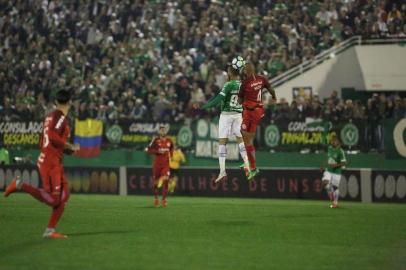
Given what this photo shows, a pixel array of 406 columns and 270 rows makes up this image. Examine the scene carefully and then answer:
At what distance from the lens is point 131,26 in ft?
143

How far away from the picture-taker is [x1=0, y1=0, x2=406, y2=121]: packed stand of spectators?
124ft

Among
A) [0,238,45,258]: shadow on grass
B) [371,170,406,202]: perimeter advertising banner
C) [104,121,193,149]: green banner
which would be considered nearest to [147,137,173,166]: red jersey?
[371,170,406,202]: perimeter advertising banner

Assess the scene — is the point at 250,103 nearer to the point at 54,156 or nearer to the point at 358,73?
the point at 54,156

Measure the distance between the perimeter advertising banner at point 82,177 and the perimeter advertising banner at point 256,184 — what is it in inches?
30.3

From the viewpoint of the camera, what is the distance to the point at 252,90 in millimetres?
21578

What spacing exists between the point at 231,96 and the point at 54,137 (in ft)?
23.4

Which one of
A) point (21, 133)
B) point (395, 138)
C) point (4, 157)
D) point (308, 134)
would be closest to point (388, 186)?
point (395, 138)

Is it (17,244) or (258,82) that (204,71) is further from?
(17,244)

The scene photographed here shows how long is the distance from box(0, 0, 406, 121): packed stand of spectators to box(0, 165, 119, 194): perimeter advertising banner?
112 inches

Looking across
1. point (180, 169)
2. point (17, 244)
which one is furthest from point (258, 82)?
point (180, 169)

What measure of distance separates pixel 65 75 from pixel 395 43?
14569 mm

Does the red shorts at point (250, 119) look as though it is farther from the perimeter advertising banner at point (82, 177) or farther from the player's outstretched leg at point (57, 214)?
the perimeter advertising banner at point (82, 177)

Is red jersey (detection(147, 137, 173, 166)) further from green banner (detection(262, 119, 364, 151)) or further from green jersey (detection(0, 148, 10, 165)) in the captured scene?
green jersey (detection(0, 148, 10, 165))

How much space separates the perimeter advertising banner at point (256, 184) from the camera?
31250 mm
